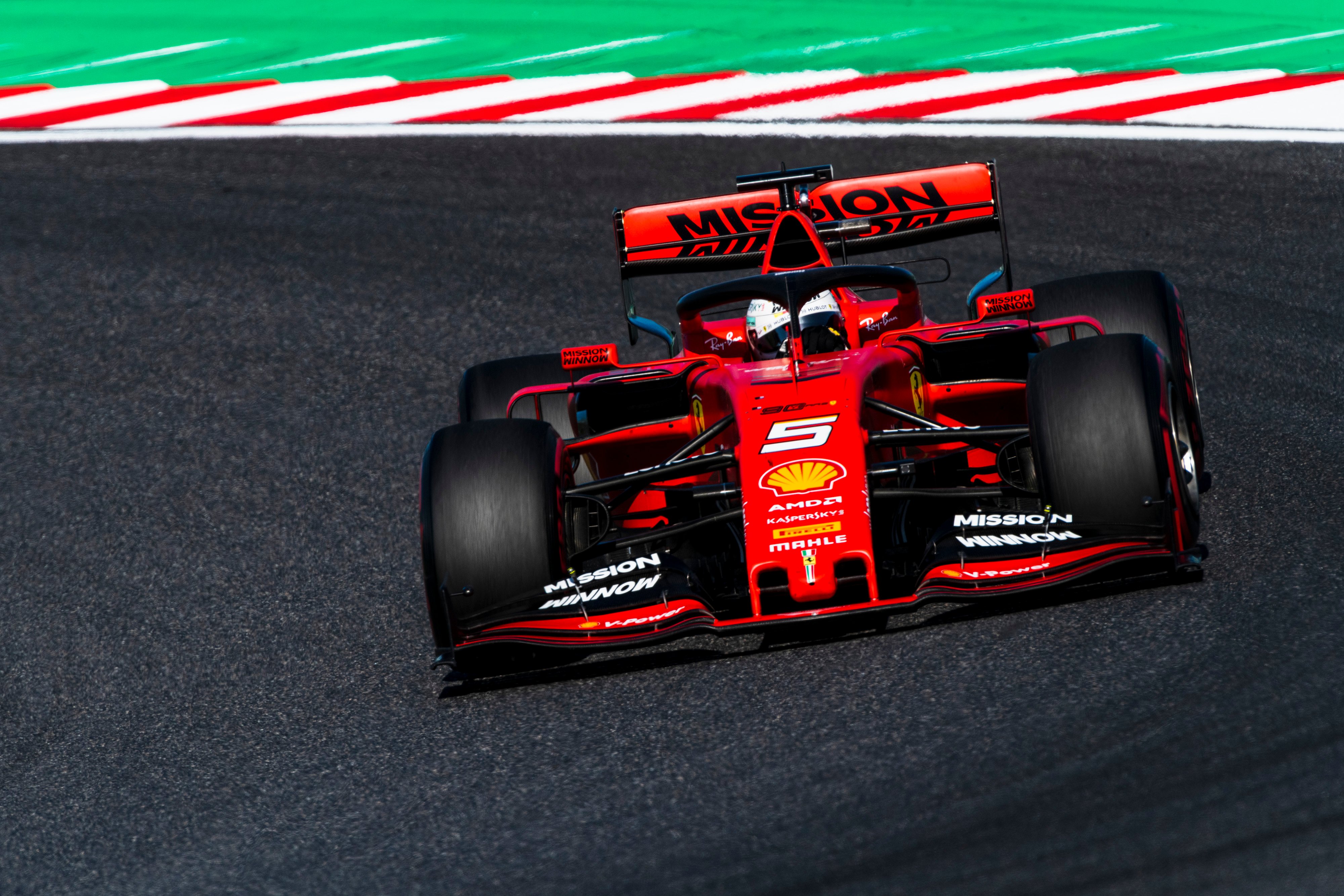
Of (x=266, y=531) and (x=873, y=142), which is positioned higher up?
(x=873, y=142)

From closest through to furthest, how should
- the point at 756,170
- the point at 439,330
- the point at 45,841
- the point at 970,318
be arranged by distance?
the point at 45,841
the point at 970,318
the point at 439,330
the point at 756,170

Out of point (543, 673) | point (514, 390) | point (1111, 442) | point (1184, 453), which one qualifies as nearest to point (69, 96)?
point (514, 390)

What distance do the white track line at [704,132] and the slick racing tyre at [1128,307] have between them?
4772mm

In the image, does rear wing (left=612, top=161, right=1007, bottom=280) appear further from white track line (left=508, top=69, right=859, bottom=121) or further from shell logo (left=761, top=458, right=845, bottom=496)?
white track line (left=508, top=69, right=859, bottom=121)

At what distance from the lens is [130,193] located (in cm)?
1272

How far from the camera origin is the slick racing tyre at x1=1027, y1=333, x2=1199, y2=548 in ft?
18.3

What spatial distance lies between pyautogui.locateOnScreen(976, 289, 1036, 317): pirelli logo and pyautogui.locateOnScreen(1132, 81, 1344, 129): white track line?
5845mm

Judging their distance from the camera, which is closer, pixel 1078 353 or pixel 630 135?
pixel 1078 353

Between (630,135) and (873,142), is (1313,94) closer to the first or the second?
(873,142)

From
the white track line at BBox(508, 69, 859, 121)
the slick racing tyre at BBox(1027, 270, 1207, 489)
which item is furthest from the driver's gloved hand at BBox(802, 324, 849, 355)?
the white track line at BBox(508, 69, 859, 121)

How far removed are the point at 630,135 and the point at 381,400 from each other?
421 centimetres

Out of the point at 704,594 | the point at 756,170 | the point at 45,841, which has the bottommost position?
the point at 45,841

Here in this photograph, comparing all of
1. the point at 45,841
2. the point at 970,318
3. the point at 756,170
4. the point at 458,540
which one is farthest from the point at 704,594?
the point at 756,170

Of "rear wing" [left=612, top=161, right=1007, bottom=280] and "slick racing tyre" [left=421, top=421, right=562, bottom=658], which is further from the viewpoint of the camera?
"rear wing" [left=612, top=161, right=1007, bottom=280]
